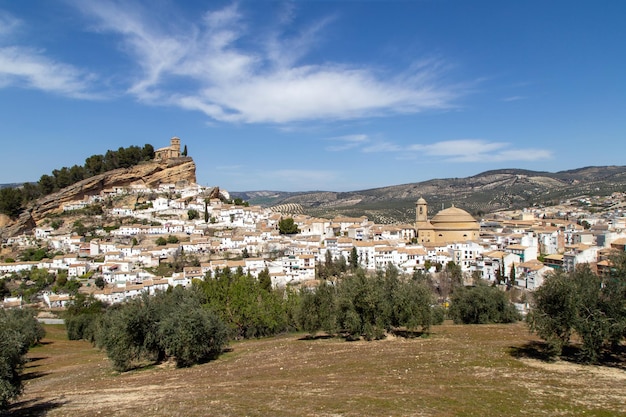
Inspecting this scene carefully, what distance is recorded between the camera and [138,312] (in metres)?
22.5

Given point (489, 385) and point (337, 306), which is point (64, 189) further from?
point (489, 385)

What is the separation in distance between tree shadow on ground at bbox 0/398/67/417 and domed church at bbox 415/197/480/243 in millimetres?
70922

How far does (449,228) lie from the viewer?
260 ft

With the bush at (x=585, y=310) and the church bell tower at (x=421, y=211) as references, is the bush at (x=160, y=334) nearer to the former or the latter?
the bush at (x=585, y=310)

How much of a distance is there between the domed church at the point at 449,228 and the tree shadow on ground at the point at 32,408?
233 feet

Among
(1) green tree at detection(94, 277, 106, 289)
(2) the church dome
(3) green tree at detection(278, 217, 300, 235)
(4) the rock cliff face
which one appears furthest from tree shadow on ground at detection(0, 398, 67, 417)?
(4) the rock cliff face

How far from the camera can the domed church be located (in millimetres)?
78625

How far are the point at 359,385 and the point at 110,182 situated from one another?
3791 inches

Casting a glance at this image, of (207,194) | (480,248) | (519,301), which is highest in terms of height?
(207,194)

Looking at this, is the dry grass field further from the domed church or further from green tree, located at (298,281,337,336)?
the domed church

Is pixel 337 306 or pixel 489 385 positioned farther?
pixel 337 306

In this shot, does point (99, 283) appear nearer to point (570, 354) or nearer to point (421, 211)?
point (421, 211)

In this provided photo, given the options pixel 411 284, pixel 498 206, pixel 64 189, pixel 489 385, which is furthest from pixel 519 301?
pixel 498 206

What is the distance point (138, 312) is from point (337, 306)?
1097 centimetres
